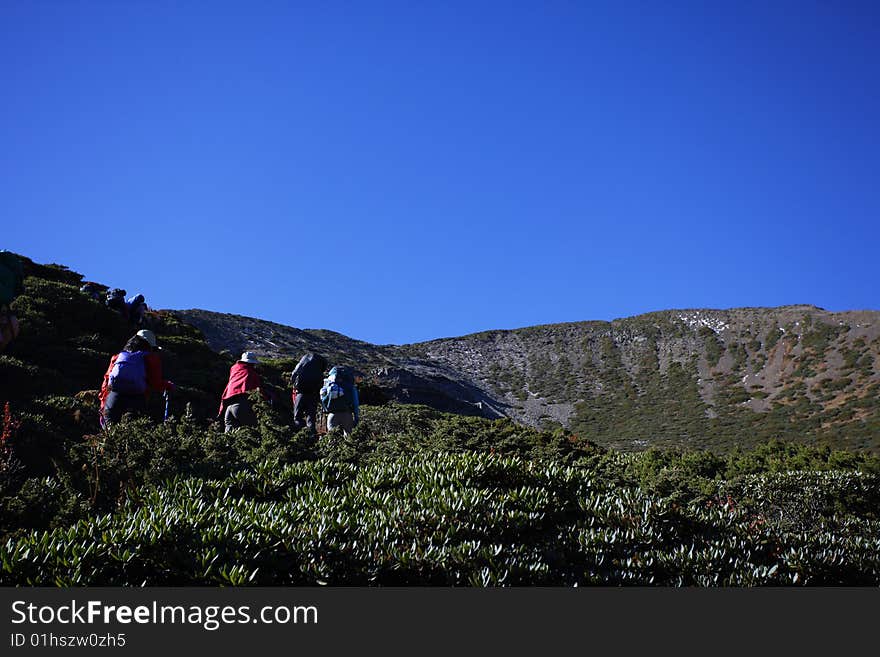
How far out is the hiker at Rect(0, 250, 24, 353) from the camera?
6340mm

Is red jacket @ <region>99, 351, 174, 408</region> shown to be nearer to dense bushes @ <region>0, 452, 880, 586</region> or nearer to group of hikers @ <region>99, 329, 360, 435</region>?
group of hikers @ <region>99, 329, 360, 435</region>

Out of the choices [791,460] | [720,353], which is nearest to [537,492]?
[791,460]

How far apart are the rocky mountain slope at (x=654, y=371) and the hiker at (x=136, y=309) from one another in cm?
980

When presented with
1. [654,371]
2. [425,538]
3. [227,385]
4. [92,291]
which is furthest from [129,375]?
[654,371]

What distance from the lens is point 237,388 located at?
1064 centimetres

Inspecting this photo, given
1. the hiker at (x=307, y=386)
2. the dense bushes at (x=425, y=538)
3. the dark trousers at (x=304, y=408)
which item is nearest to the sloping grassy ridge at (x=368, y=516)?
the dense bushes at (x=425, y=538)

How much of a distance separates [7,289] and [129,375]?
2.56 meters

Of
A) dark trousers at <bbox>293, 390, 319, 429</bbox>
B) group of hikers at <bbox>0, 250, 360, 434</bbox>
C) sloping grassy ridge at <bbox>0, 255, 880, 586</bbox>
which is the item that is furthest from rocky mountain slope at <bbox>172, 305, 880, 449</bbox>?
sloping grassy ridge at <bbox>0, 255, 880, 586</bbox>

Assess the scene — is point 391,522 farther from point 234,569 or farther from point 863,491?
point 863,491

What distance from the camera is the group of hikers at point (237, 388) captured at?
8.79 m

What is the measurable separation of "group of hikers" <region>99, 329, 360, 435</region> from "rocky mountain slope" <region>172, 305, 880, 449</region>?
14830 mm

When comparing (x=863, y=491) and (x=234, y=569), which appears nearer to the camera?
(x=234, y=569)

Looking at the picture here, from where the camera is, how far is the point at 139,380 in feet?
28.9
